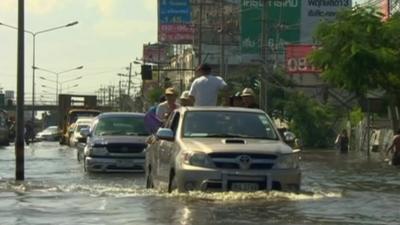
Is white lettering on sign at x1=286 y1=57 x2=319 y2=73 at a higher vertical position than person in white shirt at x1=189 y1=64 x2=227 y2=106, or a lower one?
higher

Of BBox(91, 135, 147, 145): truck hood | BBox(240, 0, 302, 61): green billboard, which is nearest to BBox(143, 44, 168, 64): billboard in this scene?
BBox(240, 0, 302, 61): green billboard

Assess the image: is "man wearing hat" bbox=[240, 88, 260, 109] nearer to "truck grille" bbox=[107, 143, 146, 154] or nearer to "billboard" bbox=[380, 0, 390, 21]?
"truck grille" bbox=[107, 143, 146, 154]

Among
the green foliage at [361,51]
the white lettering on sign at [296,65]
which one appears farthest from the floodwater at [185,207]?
the white lettering on sign at [296,65]

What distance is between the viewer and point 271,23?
68438mm

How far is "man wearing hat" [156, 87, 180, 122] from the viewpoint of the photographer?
61.2 ft

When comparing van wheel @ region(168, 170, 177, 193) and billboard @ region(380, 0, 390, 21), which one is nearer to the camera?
van wheel @ region(168, 170, 177, 193)

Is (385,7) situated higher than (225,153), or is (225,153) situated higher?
(385,7)

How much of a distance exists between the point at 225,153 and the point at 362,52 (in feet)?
89.5

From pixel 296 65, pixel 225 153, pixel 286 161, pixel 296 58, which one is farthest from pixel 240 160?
pixel 296 65

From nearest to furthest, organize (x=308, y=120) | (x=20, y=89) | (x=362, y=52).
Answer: (x=20, y=89) < (x=362, y=52) < (x=308, y=120)

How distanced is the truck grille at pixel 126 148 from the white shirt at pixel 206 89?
7339 mm

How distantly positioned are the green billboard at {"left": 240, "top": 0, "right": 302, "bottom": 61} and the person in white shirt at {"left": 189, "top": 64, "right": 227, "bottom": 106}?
48.5 meters

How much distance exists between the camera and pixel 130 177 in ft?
78.5

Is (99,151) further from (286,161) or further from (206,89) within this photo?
(286,161)
